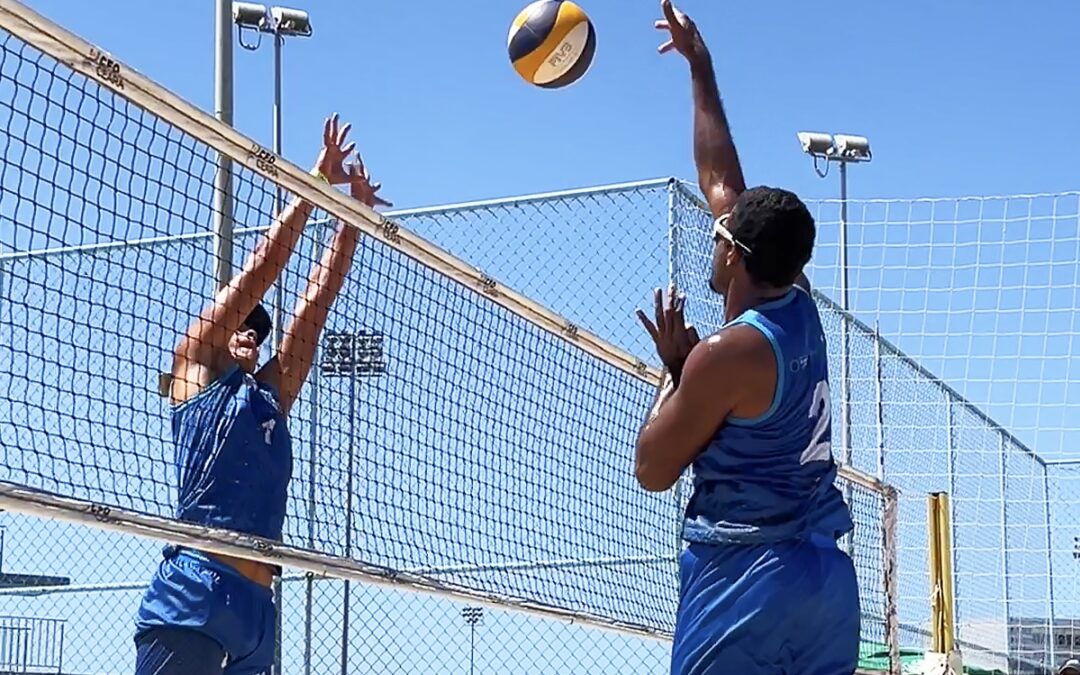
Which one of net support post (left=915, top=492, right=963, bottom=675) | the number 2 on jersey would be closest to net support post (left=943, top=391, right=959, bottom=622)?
net support post (left=915, top=492, right=963, bottom=675)

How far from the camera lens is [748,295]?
3711mm

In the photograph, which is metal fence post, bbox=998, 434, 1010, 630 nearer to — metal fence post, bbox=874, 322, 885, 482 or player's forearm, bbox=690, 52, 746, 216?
metal fence post, bbox=874, 322, 885, 482

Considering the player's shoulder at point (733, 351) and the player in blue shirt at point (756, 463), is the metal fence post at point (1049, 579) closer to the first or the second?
the player in blue shirt at point (756, 463)

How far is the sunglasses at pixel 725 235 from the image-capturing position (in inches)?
145

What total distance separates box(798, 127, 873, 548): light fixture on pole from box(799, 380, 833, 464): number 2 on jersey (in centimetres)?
603

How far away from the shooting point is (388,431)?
5992 mm

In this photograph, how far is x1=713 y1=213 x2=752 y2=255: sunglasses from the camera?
3.68 meters

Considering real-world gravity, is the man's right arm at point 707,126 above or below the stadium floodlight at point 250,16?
below

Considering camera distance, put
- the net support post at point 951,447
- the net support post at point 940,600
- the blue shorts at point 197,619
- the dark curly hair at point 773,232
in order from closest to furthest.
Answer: the dark curly hair at point 773,232, the blue shorts at point 197,619, the net support post at point 940,600, the net support post at point 951,447

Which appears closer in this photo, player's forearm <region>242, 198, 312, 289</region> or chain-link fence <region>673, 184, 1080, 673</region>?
player's forearm <region>242, 198, 312, 289</region>

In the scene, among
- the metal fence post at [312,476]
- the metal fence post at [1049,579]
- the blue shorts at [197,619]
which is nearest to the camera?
the blue shorts at [197,619]

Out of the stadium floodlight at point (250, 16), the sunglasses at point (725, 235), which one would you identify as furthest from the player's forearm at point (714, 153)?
the stadium floodlight at point (250, 16)

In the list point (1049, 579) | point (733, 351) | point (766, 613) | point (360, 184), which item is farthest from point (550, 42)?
point (1049, 579)

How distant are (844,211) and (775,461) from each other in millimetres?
8304
